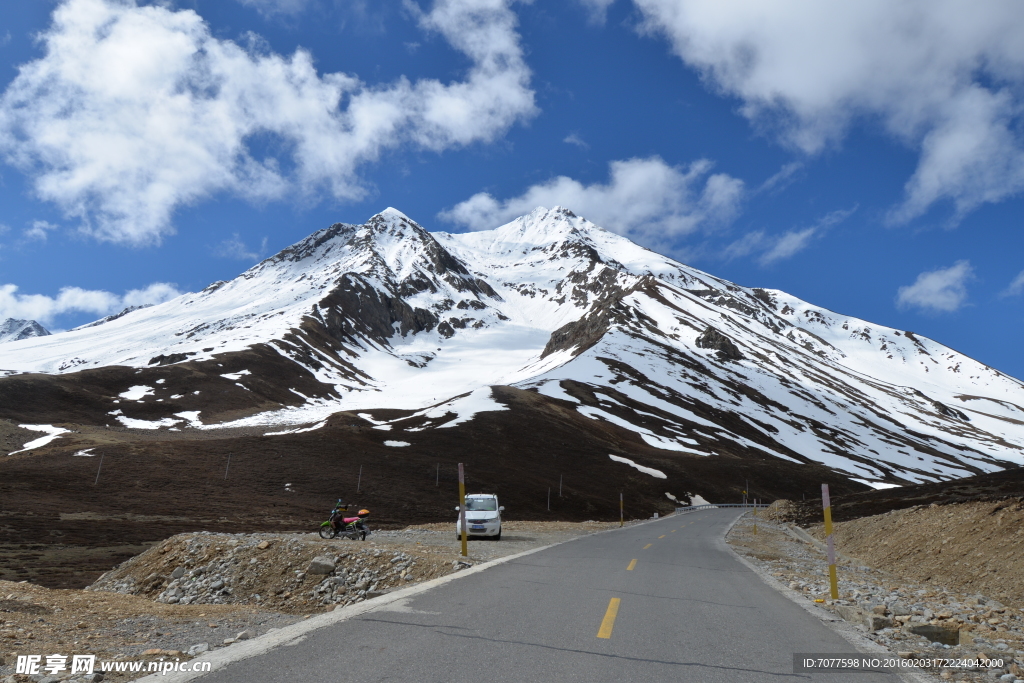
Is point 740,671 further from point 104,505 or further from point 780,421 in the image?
point 780,421

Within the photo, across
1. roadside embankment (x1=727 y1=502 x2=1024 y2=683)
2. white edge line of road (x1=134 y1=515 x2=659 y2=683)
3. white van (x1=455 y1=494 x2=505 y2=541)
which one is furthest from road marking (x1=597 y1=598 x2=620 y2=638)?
white van (x1=455 y1=494 x2=505 y2=541)

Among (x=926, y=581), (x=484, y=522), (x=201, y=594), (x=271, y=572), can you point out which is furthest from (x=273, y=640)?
(x=484, y=522)

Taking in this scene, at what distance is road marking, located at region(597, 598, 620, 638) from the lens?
861cm

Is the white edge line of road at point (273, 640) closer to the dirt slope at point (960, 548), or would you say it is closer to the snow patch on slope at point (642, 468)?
the dirt slope at point (960, 548)

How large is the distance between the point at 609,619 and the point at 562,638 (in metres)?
1.62

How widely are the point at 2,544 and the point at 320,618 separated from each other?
27570mm

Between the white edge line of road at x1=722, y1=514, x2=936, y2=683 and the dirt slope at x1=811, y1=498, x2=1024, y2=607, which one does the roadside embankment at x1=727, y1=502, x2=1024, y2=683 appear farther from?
the white edge line of road at x1=722, y1=514, x2=936, y2=683

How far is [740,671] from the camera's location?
7023 mm

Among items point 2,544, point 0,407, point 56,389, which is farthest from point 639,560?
point 56,389

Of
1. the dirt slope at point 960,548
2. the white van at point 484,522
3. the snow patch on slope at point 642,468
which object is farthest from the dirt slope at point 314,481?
the dirt slope at point 960,548

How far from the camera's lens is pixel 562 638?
8.26 meters

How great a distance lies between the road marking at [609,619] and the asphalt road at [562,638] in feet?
0.05

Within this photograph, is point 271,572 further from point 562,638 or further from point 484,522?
point 484,522

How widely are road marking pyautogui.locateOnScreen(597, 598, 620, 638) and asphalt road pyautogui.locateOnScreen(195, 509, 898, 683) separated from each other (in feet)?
0.05
